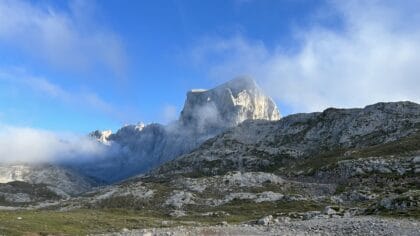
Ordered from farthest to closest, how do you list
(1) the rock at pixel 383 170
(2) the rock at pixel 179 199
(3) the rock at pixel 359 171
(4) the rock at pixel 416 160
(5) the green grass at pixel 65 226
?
(3) the rock at pixel 359 171 < (1) the rock at pixel 383 170 < (4) the rock at pixel 416 160 < (2) the rock at pixel 179 199 < (5) the green grass at pixel 65 226

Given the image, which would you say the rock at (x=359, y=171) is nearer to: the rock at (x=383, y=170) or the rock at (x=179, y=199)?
the rock at (x=383, y=170)

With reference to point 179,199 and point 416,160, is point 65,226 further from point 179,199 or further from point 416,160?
point 416,160

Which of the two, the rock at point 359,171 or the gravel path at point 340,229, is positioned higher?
the rock at point 359,171

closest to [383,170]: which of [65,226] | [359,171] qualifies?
[359,171]

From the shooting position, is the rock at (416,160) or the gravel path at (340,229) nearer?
the gravel path at (340,229)


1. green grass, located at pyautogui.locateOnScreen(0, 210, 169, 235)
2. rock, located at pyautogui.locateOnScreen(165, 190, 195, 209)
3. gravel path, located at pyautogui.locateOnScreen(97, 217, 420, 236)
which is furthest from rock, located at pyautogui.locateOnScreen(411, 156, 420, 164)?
gravel path, located at pyautogui.locateOnScreen(97, 217, 420, 236)

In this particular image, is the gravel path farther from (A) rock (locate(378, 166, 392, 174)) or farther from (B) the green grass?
(A) rock (locate(378, 166, 392, 174))

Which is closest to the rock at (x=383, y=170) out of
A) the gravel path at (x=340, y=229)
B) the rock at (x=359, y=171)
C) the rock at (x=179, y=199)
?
the rock at (x=359, y=171)

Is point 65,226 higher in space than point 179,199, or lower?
lower

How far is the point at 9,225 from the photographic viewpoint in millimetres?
79562

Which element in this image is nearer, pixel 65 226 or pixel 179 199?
pixel 65 226

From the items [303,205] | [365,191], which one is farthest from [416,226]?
[365,191]

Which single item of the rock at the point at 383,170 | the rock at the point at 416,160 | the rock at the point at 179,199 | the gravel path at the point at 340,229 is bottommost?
the gravel path at the point at 340,229

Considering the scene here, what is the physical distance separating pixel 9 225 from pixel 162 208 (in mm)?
63190
